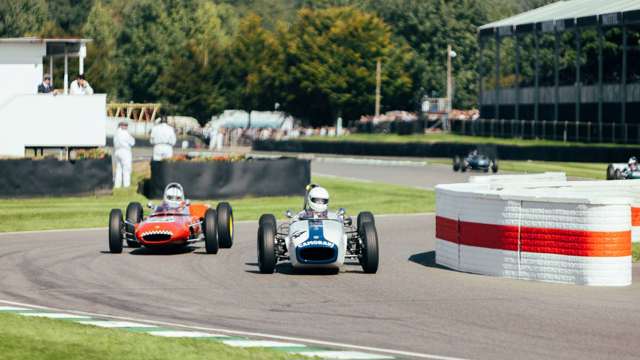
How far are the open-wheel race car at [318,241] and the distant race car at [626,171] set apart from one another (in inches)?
860

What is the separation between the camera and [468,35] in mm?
141875

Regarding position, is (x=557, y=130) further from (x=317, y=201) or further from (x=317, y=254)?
(x=317, y=254)

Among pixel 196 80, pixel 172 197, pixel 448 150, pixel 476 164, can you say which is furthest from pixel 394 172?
pixel 196 80

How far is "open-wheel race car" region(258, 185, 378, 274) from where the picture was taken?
1733 cm

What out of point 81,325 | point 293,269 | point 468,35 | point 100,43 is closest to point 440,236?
point 293,269

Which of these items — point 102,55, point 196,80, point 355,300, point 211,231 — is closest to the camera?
point 355,300

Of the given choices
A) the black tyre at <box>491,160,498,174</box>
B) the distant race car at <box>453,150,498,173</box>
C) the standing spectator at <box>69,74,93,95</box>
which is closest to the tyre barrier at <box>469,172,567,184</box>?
the standing spectator at <box>69,74,93,95</box>

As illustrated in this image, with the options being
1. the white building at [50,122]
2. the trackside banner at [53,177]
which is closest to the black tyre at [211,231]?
the trackside banner at [53,177]

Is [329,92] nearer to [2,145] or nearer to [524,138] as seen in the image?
[524,138]

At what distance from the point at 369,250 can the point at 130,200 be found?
17.0 m

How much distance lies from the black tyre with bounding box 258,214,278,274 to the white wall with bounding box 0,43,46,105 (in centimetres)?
2334

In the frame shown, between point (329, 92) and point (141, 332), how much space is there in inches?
3968

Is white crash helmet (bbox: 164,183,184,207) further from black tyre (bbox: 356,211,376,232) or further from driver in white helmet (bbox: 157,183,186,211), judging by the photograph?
black tyre (bbox: 356,211,376,232)

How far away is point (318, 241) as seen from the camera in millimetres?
17234
